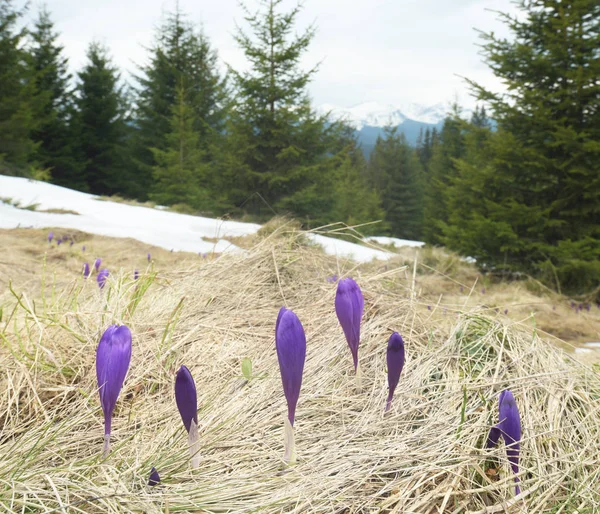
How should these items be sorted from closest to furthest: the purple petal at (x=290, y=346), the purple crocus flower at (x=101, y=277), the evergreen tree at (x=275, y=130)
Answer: the purple petal at (x=290, y=346), the purple crocus flower at (x=101, y=277), the evergreen tree at (x=275, y=130)

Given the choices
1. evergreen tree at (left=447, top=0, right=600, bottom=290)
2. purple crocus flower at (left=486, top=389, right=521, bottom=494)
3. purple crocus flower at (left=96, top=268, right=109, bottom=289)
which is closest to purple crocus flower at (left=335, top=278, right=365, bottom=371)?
purple crocus flower at (left=486, top=389, right=521, bottom=494)

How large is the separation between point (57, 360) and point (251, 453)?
713mm

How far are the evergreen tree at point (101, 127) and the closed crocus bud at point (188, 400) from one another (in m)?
19.3

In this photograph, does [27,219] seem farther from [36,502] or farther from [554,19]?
[554,19]

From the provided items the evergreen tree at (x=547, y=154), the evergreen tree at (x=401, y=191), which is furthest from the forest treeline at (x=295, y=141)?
the evergreen tree at (x=401, y=191)

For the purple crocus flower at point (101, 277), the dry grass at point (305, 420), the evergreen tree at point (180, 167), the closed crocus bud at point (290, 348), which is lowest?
the dry grass at point (305, 420)

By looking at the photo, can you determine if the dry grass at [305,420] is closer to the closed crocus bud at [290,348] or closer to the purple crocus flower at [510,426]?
the purple crocus flower at [510,426]

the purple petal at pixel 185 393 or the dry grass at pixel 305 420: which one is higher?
the purple petal at pixel 185 393

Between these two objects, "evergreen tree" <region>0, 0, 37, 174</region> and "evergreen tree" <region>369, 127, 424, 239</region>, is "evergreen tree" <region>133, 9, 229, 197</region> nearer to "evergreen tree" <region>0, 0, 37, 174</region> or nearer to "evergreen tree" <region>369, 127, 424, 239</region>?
"evergreen tree" <region>0, 0, 37, 174</region>

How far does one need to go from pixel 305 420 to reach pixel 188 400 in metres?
0.34

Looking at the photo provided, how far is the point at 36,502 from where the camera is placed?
764 mm

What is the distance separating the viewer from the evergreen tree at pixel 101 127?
18906 mm

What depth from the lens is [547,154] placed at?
629 centimetres

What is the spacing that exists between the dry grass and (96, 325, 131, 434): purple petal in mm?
108
